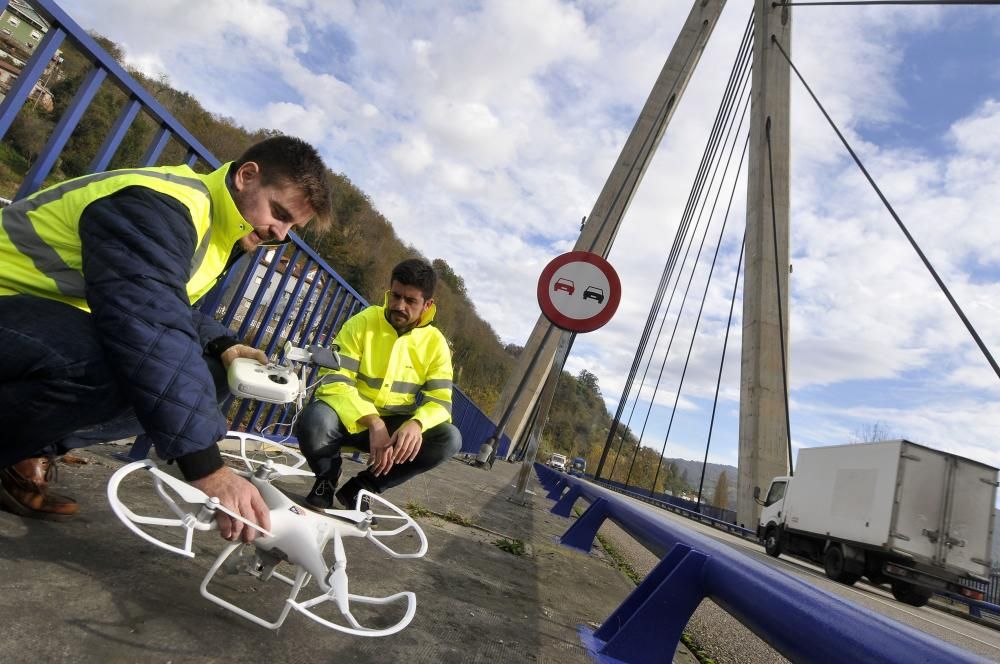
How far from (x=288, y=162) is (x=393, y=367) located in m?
1.30

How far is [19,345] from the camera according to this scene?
1272 millimetres

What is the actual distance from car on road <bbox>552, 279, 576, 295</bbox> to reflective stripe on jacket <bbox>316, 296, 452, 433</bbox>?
81.4 inches

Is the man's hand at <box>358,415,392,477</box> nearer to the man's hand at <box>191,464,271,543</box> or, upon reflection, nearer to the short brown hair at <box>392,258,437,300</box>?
the short brown hair at <box>392,258,437,300</box>

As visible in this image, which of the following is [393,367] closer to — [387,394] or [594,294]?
[387,394]

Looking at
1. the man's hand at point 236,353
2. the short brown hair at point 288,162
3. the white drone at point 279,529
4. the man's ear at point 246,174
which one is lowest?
the white drone at point 279,529

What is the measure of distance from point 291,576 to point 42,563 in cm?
54

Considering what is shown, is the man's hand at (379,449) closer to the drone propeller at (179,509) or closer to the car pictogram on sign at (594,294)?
the drone propeller at (179,509)

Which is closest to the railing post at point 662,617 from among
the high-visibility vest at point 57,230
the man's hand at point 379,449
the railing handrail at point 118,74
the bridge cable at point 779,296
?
the man's hand at point 379,449

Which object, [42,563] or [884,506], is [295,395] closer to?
[42,563]

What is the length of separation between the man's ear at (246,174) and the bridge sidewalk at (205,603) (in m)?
0.95

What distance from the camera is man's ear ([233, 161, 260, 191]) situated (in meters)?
1.64

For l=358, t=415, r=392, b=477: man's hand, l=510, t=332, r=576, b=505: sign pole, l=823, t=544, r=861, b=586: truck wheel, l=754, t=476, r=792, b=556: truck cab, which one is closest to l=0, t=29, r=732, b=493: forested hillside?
l=754, t=476, r=792, b=556: truck cab

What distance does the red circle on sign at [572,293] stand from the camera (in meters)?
4.84

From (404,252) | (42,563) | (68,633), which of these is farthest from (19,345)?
(404,252)
